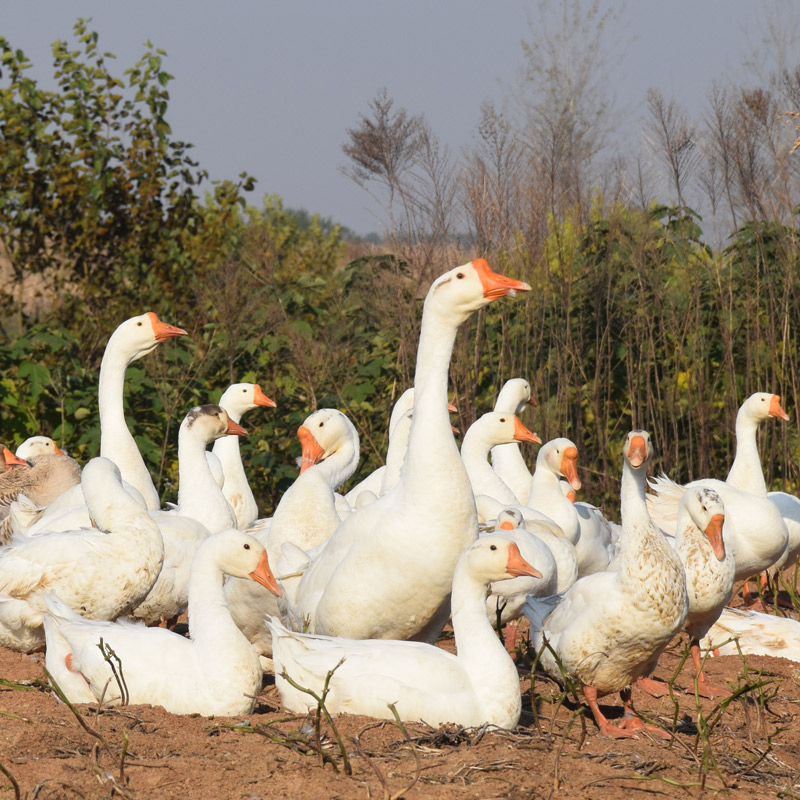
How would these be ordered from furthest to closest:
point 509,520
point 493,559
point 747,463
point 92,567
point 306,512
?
point 747,463 < point 306,512 < point 509,520 < point 92,567 < point 493,559

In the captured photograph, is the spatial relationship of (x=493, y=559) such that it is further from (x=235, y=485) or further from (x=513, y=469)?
(x=513, y=469)

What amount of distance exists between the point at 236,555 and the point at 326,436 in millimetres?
2393

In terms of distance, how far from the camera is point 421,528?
16.4 ft

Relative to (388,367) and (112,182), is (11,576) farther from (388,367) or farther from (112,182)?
(112,182)

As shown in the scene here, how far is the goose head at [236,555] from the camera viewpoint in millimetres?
5176

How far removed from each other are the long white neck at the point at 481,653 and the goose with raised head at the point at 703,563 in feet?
5.17

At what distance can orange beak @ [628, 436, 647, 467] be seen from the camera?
5555mm

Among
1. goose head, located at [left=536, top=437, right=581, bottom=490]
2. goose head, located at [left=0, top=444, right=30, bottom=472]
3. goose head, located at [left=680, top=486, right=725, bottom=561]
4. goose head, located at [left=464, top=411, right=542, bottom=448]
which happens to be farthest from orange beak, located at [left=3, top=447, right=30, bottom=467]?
goose head, located at [left=680, top=486, right=725, bottom=561]

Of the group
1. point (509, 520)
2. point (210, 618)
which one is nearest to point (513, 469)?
point (509, 520)

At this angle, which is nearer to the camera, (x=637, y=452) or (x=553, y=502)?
(x=637, y=452)

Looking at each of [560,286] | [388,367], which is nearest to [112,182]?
[388,367]

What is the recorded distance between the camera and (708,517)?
6.02 meters

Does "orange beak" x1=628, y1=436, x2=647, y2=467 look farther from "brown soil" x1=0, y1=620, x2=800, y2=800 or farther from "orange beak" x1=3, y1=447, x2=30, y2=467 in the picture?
"orange beak" x1=3, y1=447, x2=30, y2=467

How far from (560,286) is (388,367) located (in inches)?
76.5
